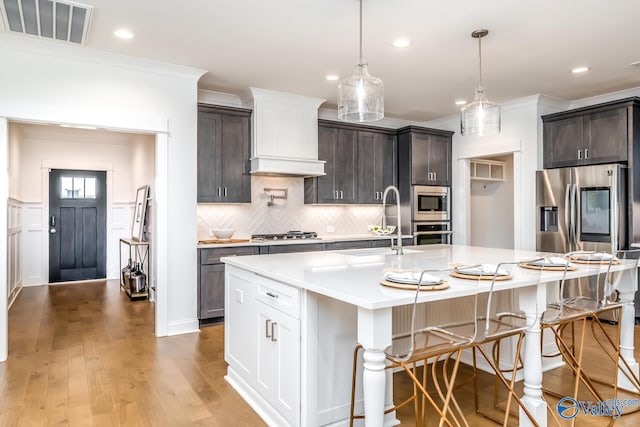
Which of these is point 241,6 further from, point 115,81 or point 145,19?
point 115,81

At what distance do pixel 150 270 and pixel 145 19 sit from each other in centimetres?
357

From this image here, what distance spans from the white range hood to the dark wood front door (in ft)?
12.9

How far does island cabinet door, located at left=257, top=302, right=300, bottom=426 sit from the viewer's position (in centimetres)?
212

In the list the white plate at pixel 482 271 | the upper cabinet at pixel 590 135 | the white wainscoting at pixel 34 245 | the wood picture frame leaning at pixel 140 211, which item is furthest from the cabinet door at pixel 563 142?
the white wainscoting at pixel 34 245

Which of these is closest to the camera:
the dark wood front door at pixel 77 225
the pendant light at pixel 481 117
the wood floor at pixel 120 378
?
the wood floor at pixel 120 378

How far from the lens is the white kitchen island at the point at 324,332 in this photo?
1733 millimetres

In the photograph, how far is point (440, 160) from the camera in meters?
6.28

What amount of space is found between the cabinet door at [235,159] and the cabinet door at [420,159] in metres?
2.39

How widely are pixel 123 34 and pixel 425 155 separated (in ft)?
13.7

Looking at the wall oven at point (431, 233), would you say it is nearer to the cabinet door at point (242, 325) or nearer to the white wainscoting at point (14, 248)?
the cabinet door at point (242, 325)

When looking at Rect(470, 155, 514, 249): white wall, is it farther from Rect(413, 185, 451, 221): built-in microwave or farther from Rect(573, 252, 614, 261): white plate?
Rect(573, 252, 614, 261): white plate

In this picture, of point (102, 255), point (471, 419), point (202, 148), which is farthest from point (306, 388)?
point (102, 255)

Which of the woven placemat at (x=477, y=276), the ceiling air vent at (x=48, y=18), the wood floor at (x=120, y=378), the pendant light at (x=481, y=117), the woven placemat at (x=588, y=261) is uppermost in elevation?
the ceiling air vent at (x=48, y=18)

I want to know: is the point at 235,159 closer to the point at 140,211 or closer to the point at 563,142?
the point at 140,211
